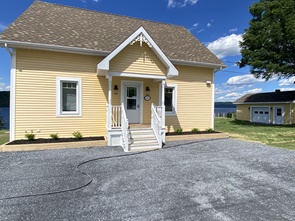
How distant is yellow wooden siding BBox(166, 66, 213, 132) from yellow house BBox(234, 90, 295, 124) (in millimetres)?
16227

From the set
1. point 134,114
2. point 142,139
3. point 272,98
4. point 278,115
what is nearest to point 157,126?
point 142,139

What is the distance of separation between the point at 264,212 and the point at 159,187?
1982mm

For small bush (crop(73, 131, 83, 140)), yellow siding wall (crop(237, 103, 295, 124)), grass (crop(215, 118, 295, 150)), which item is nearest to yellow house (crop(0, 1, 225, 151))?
small bush (crop(73, 131, 83, 140))

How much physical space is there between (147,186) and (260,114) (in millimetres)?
25670

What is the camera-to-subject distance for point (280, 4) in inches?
674

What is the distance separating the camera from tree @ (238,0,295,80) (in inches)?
656

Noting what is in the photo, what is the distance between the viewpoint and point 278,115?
73.2 feet

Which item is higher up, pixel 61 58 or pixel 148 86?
pixel 61 58

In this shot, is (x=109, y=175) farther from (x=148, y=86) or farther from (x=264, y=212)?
(x=148, y=86)

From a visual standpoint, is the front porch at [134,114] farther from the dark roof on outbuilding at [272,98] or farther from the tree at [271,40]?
the dark roof on outbuilding at [272,98]

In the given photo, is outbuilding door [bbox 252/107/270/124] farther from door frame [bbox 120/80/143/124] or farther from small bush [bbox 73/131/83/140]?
small bush [bbox 73/131/83/140]

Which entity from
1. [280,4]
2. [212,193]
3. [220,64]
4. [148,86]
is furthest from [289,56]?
[212,193]

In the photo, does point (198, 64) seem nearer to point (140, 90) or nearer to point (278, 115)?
point (140, 90)

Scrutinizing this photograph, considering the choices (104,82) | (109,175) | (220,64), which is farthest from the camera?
(220,64)
